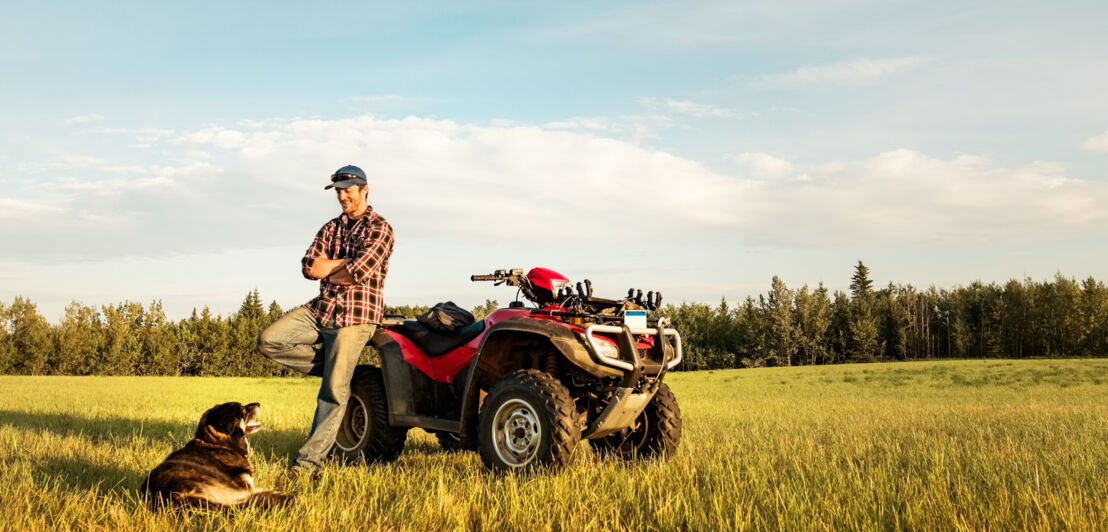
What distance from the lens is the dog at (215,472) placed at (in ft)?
13.5

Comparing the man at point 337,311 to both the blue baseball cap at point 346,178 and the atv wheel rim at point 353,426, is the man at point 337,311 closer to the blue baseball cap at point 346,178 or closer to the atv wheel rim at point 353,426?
the blue baseball cap at point 346,178

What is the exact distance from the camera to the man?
6.10 metres

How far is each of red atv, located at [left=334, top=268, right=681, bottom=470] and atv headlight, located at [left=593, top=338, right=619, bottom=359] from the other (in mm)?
15

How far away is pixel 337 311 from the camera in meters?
6.26

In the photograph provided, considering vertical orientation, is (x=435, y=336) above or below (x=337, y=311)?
below

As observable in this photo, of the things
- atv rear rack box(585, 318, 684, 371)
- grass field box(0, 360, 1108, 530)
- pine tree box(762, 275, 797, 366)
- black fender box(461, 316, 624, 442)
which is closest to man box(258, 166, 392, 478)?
grass field box(0, 360, 1108, 530)

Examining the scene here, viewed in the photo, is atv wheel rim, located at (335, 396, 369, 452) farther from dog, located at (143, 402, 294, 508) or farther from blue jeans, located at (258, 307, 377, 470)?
dog, located at (143, 402, 294, 508)

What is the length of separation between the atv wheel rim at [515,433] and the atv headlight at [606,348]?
2.31ft

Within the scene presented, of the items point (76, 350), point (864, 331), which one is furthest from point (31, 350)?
point (864, 331)

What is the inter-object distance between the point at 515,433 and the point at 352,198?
8.98 ft

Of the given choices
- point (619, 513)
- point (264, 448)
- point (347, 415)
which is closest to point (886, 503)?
point (619, 513)

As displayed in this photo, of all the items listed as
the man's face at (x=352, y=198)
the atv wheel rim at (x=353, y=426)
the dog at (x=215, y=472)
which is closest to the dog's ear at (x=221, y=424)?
the dog at (x=215, y=472)

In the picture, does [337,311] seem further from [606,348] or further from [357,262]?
[606,348]

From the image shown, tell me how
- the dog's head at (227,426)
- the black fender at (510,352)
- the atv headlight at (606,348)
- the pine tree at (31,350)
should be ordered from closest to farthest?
the dog's head at (227,426) < the black fender at (510,352) < the atv headlight at (606,348) < the pine tree at (31,350)
